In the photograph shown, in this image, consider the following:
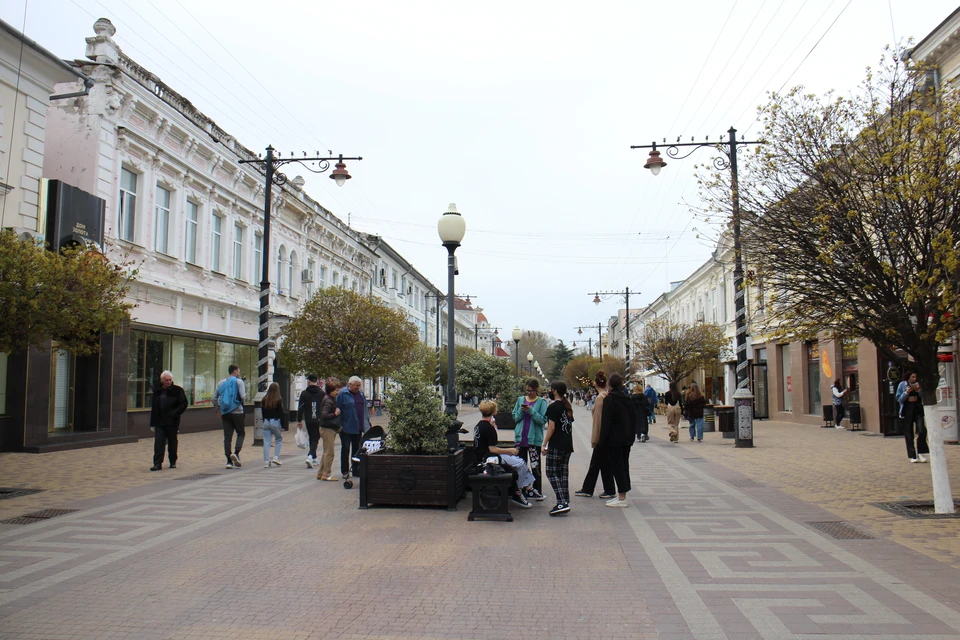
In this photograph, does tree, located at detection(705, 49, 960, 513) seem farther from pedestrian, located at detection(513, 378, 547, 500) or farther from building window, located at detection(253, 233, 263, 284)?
building window, located at detection(253, 233, 263, 284)

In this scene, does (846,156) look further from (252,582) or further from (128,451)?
(128,451)

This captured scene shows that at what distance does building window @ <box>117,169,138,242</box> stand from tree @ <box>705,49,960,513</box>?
663 inches

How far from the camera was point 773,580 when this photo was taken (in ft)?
19.5

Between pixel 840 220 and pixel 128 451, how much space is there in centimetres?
1525

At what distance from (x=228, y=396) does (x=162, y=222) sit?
36.8 ft

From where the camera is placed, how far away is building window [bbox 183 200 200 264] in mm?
23578

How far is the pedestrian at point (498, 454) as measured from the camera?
29.8ft

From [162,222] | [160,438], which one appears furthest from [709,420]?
[162,222]

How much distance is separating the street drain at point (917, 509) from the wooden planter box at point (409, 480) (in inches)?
210

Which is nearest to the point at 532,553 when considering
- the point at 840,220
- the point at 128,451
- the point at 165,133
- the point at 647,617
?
the point at 647,617

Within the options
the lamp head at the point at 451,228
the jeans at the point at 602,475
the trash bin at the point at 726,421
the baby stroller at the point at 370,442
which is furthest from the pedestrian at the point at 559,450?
the trash bin at the point at 726,421

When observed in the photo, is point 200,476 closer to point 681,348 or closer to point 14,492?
point 14,492

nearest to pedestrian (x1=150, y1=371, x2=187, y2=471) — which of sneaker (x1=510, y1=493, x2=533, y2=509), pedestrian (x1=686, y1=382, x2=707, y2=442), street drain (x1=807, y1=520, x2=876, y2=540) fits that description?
sneaker (x1=510, y1=493, x2=533, y2=509)

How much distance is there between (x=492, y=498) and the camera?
8.52 metres
